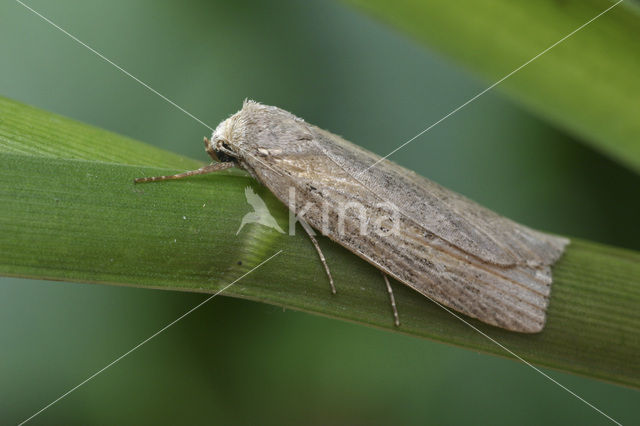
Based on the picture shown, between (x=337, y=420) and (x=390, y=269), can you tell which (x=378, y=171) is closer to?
(x=390, y=269)

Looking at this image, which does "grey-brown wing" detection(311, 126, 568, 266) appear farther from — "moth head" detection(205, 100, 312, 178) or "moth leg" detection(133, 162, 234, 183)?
"moth leg" detection(133, 162, 234, 183)

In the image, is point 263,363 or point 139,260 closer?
point 139,260

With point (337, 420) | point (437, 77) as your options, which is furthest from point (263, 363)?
point (437, 77)

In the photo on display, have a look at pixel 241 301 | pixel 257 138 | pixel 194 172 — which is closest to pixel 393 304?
pixel 194 172

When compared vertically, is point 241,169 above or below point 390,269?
above

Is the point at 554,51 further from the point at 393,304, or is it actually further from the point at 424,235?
the point at 393,304

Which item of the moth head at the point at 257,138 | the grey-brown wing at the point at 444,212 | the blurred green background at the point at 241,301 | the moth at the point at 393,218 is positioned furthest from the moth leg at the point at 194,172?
the blurred green background at the point at 241,301
